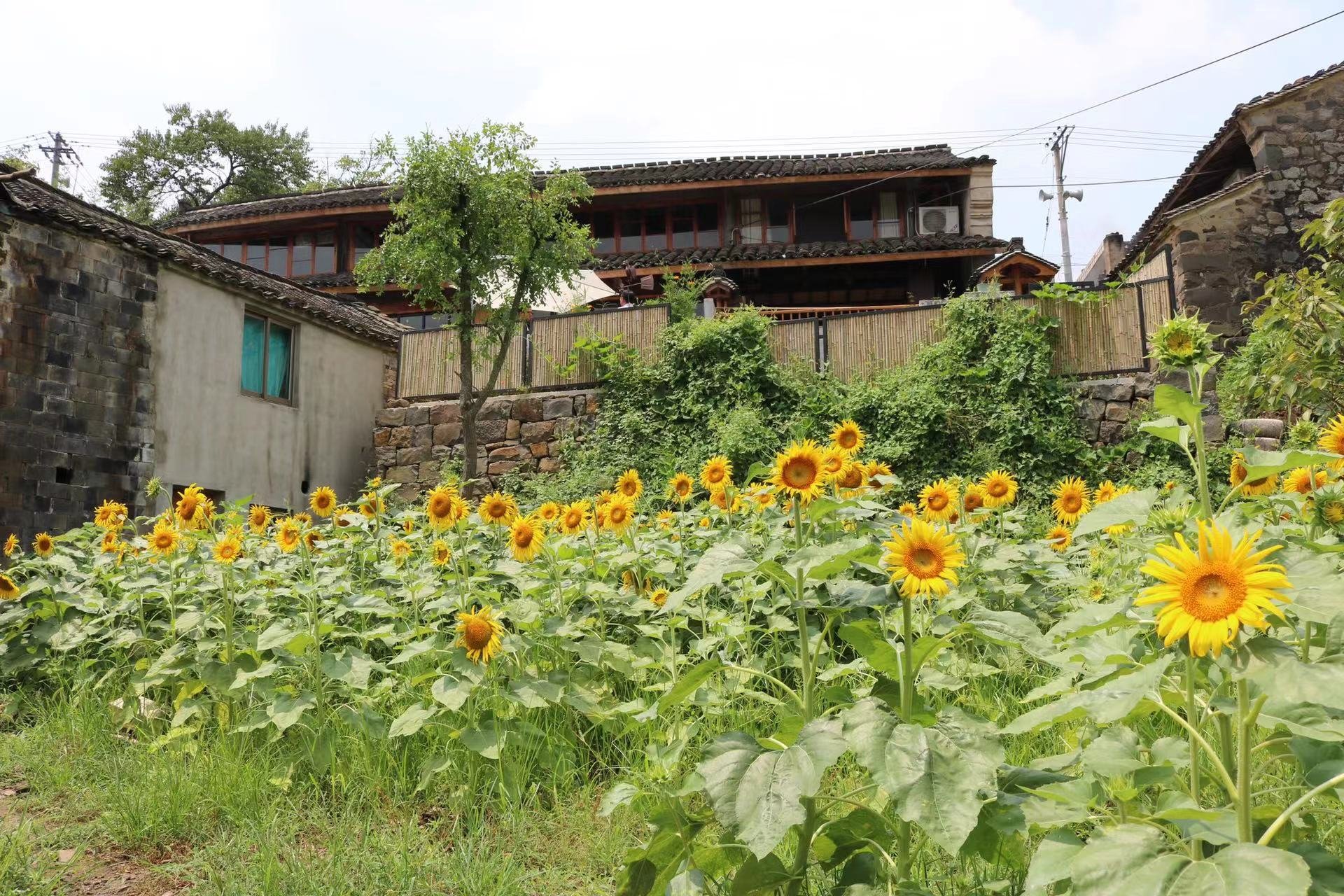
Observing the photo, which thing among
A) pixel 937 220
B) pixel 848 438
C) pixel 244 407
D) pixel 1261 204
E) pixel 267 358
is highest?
pixel 937 220

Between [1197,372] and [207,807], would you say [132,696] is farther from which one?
[1197,372]

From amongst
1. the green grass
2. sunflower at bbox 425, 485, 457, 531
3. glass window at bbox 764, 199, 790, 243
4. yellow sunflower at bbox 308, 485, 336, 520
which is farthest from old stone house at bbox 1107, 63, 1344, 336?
the green grass

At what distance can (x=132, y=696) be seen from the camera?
4102mm

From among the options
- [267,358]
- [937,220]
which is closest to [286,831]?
[267,358]

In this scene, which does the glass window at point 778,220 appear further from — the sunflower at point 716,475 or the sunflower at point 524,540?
the sunflower at point 524,540

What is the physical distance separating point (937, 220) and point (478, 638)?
66.6ft

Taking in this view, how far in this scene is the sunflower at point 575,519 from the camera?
4.22 meters

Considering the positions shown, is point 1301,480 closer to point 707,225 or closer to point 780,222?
point 780,222

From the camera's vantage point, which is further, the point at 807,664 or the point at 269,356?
the point at 269,356

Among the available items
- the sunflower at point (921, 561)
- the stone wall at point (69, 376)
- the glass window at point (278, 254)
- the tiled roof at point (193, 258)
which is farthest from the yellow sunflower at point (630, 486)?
the glass window at point (278, 254)

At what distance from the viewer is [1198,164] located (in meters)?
15.4

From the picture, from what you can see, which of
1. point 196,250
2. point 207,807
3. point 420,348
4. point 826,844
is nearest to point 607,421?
point 420,348

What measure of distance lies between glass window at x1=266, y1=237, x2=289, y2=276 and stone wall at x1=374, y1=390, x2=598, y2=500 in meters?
11.3

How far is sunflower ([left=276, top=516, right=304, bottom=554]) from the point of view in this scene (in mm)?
4208
